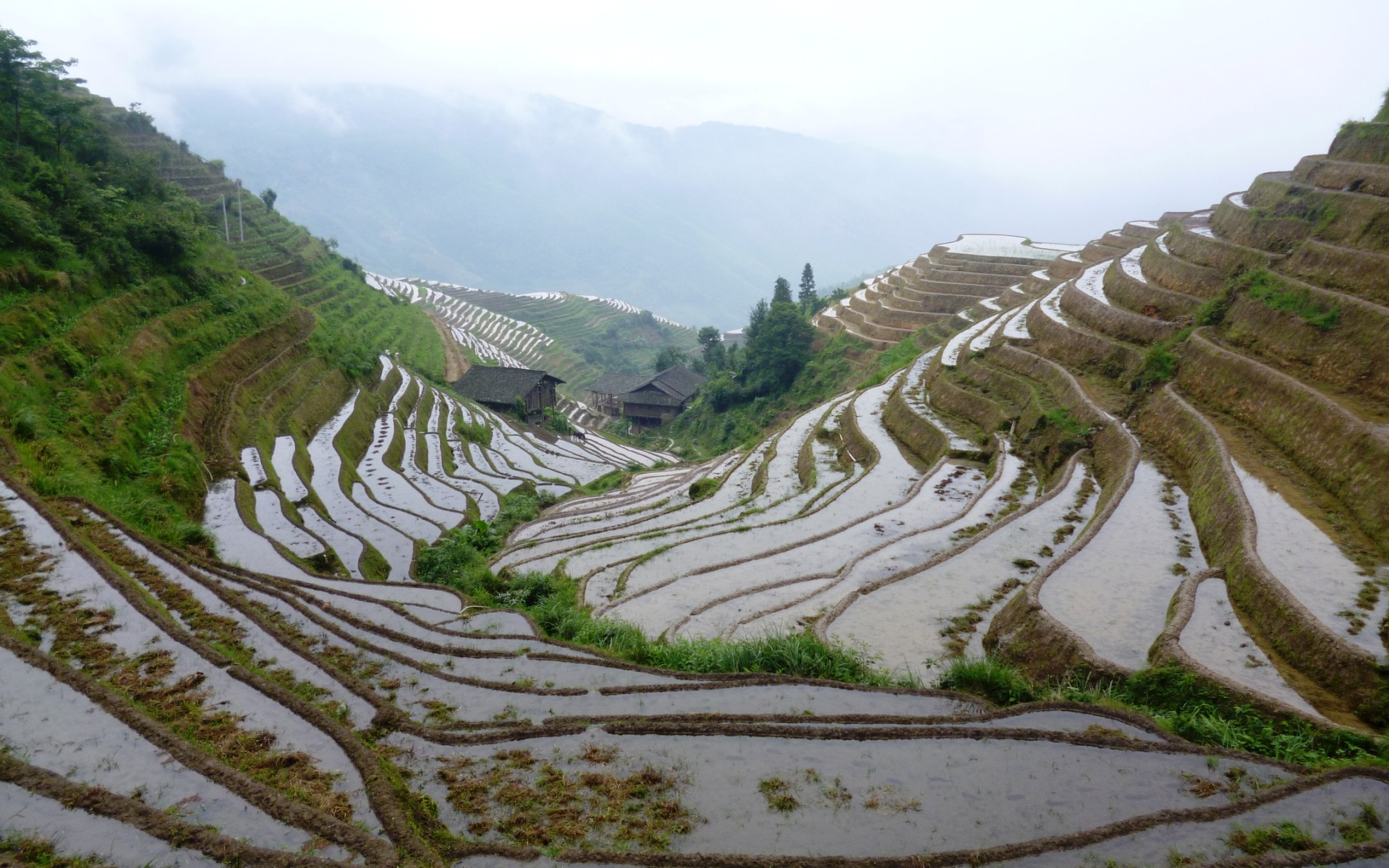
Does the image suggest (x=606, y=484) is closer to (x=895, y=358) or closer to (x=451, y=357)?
(x=895, y=358)

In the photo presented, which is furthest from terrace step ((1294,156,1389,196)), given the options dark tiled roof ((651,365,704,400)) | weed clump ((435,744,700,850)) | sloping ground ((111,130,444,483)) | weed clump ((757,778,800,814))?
dark tiled roof ((651,365,704,400))

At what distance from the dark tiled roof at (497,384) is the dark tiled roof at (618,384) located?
10.9m

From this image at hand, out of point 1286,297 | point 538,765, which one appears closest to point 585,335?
point 1286,297

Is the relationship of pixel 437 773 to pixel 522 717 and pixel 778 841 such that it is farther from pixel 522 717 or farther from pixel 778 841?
pixel 778 841

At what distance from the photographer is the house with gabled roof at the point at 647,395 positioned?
2142 inches

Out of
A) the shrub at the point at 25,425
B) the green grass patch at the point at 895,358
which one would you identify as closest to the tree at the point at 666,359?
the green grass patch at the point at 895,358

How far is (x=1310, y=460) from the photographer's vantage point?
1079 cm

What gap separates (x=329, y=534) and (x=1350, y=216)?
2545 cm

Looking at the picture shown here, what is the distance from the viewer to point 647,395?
2157 inches

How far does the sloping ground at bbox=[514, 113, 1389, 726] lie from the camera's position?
7.95 metres

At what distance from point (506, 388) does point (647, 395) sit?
13283 mm

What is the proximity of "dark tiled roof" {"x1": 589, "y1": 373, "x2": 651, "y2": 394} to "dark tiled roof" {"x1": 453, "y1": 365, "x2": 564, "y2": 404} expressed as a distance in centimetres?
1086

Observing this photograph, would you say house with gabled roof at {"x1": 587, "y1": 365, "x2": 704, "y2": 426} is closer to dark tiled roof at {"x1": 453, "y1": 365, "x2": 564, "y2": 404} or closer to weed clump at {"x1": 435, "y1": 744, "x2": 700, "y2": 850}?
dark tiled roof at {"x1": 453, "y1": 365, "x2": 564, "y2": 404}

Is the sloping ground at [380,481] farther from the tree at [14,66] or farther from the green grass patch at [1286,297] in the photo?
Answer: the green grass patch at [1286,297]
